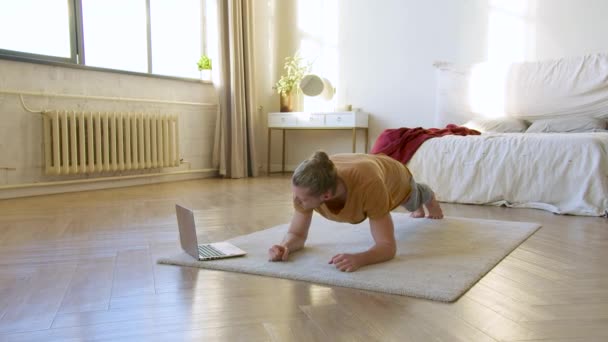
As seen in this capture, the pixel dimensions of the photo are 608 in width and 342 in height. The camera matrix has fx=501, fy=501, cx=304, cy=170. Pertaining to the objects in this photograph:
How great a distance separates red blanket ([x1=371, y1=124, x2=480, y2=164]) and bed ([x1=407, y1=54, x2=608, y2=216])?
2.6 inches

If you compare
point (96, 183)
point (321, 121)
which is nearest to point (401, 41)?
point (321, 121)

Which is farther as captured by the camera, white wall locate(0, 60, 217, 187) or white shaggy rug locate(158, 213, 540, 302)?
white wall locate(0, 60, 217, 187)

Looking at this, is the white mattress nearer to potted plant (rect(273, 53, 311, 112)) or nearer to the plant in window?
potted plant (rect(273, 53, 311, 112))

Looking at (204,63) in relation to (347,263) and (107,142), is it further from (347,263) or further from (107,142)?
(347,263)

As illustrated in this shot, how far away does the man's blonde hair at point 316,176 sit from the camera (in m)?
1.52

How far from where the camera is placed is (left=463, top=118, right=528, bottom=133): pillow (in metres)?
3.96

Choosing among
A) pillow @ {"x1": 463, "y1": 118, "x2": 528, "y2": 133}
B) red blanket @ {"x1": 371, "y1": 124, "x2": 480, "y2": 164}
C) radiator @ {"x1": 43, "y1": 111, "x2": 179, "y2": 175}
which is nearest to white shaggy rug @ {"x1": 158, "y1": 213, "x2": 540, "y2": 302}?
red blanket @ {"x1": 371, "y1": 124, "x2": 480, "y2": 164}

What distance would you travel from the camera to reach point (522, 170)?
3.20 metres

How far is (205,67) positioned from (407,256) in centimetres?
392

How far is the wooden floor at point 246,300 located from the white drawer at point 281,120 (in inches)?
121

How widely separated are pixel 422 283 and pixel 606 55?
3.34 m

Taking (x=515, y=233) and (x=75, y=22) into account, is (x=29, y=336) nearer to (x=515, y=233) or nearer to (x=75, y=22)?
(x=515, y=233)

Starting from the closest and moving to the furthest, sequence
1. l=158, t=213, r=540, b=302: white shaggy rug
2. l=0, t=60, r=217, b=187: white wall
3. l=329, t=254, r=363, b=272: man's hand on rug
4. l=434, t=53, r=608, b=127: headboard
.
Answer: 1. l=158, t=213, r=540, b=302: white shaggy rug
2. l=329, t=254, r=363, b=272: man's hand on rug
3. l=0, t=60, r=217, b=187: white wall
4. l=434, t=53, r=608, b=127: headboard

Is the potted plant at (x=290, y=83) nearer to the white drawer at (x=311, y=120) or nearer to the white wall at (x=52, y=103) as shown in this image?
the white drawer at (x=311, y=120)
